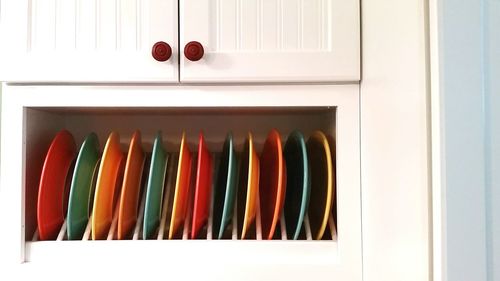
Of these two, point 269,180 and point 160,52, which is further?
point 269,180

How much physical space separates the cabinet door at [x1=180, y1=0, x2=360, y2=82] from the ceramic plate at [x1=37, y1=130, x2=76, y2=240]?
33 cm

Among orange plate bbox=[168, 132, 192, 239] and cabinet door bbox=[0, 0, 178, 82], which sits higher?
cabinet door bbox=[0, 0, 178, 82]

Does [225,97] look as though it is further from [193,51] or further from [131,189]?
[131,189]

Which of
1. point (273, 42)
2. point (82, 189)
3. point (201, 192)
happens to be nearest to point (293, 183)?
point (201, 192)

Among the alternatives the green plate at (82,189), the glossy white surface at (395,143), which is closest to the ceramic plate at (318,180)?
the glossy white surface at (395,143)

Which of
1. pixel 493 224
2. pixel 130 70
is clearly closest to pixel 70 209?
pixel 130 70

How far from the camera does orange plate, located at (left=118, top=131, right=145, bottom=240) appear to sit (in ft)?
3.03

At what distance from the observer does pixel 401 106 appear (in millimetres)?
659

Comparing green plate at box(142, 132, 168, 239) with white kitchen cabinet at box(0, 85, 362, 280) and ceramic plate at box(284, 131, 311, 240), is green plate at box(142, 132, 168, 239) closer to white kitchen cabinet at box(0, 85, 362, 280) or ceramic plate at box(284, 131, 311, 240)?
white kitchen cabinet at box(0, 85, 362, 280)

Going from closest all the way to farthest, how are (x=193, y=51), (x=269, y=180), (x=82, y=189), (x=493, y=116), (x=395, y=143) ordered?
(x=493, y=116)
(x=395, y=143)
(x=193, y=51)
(x=82, y=189)
(x=269, y=180)

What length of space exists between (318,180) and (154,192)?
1.24ft

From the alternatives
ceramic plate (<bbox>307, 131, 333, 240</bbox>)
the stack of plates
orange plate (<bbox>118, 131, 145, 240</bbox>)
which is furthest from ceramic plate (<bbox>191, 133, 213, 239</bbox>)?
ceramic plate (<bbox>307, 131, 333, 240</bbox>)

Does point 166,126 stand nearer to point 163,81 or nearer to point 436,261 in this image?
point 163,81

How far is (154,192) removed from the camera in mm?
938
